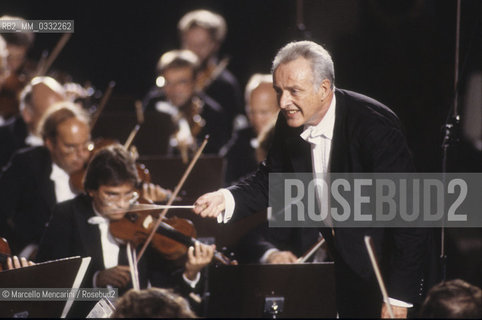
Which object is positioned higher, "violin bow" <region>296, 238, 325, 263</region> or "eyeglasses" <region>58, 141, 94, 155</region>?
"eyeglasses" <region>58, 141, 94, 155</region>

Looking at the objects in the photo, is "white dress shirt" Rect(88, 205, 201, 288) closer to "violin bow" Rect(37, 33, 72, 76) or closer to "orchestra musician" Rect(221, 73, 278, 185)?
"orchestra musician" Rect(221, 73, 278, 185)

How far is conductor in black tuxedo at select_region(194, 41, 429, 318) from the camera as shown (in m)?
2.28

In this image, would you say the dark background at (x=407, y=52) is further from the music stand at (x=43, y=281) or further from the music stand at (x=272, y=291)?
the music stand at (x=43, y=281)

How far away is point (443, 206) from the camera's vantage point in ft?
9.17

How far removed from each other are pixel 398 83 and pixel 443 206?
710 mm

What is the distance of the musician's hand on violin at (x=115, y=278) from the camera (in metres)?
2.85

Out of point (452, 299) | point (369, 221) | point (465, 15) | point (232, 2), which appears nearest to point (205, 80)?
point (232, 2)

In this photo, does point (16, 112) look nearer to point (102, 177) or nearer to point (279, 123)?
point (102, 177)

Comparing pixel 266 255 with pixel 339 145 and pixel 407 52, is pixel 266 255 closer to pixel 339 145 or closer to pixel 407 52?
pixel 339 145

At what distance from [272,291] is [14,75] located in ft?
11.6

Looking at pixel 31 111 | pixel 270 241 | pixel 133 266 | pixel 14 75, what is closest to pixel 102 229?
pixel 133 266

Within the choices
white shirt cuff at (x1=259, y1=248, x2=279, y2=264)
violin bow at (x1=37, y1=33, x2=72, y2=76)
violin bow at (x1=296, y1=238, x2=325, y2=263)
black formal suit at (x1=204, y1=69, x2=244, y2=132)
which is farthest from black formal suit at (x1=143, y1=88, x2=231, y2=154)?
violin bow at (x1=296, y1=238, x2=325, y2=263)

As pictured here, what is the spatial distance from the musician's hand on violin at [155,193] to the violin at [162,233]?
0.29m

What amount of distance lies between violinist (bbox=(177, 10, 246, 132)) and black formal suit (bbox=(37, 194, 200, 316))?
2788 mm
